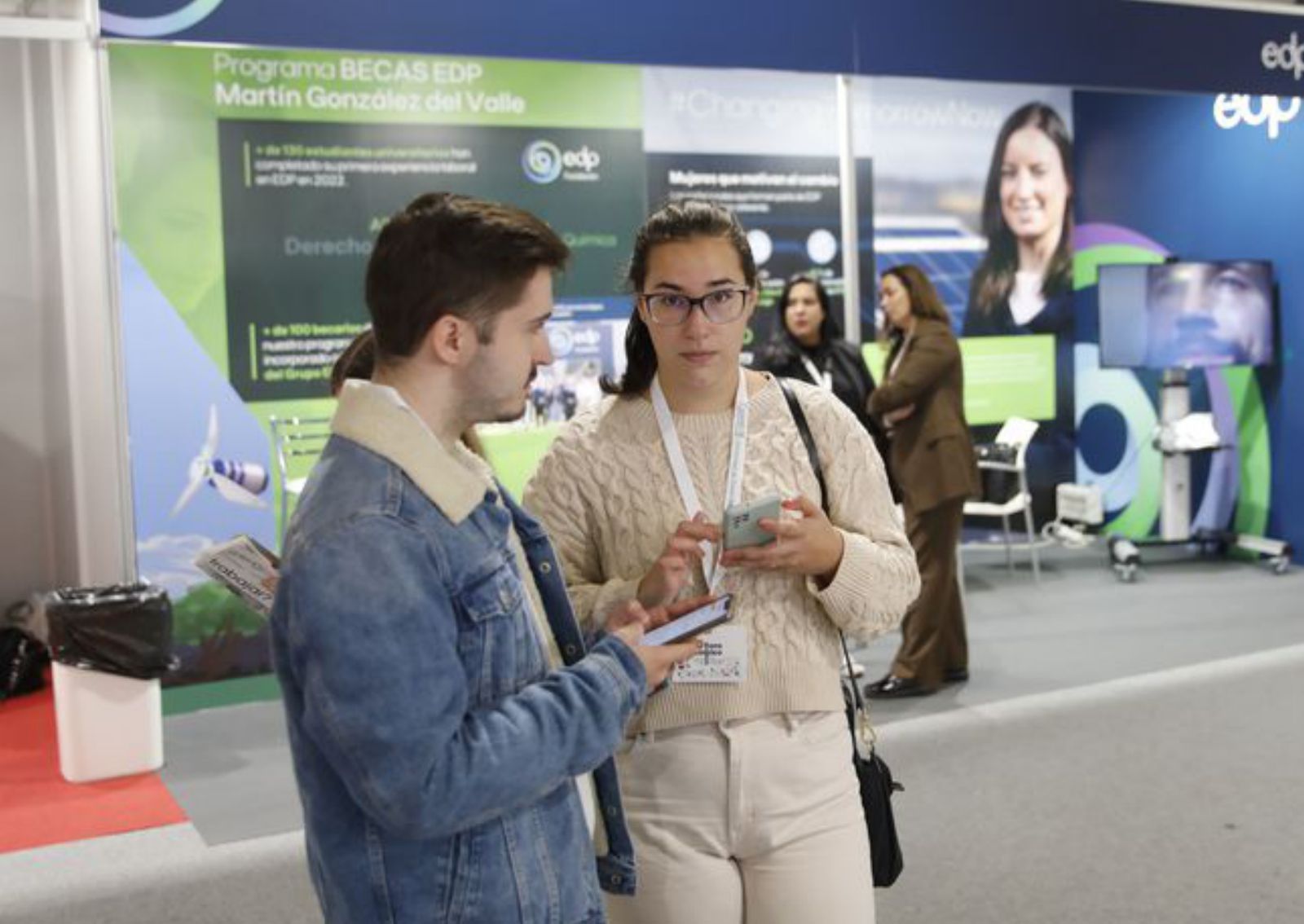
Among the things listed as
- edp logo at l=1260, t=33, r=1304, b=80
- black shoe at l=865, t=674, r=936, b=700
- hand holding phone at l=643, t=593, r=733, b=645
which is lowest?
black shoe at l=865, t=674, r=936, b=700

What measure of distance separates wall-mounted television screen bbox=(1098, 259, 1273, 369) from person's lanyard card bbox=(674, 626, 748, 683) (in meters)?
6.46

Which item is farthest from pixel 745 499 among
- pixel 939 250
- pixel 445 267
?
pixel 939 250

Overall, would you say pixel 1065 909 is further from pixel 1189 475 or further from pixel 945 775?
pixel 1189 475

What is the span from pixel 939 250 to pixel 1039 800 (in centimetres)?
490

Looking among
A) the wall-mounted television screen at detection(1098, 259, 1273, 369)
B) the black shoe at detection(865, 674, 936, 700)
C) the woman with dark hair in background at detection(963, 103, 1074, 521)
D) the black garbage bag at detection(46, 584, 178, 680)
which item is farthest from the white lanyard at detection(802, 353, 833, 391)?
the woman with dark hair in background at detection(963, 103, 1074, 521)

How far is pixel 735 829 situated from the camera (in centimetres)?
195

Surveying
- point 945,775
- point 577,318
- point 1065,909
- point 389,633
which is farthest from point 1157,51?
point 389,633

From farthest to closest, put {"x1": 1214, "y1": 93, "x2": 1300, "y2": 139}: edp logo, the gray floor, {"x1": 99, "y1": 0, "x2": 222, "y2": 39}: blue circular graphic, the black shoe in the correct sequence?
{"x1": 1214, "y1": 93, "x2": 1300, "y2": 139}: edp logo → the black shoe → {"x1": 99, "y1": 0, "x2": 222, "y2": 39}: blue circular graphic → the gray floor

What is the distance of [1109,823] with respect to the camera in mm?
4246

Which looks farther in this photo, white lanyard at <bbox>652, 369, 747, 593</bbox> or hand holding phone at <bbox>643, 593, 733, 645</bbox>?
white lanyard at <bbox>652, 369, 747, 593</bbox>

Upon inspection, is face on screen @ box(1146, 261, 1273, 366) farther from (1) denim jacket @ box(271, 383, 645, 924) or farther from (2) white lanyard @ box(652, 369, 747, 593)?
(1) denim jacket @ box(271, 383, 645, 924)

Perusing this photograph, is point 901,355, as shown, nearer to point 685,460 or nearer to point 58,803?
point 58,803

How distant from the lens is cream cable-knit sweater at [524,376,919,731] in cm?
200

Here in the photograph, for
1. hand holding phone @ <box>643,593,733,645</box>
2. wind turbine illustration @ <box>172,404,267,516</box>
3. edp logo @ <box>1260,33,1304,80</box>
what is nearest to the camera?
hand holding phone @ <box>643,593,733,645</box>
